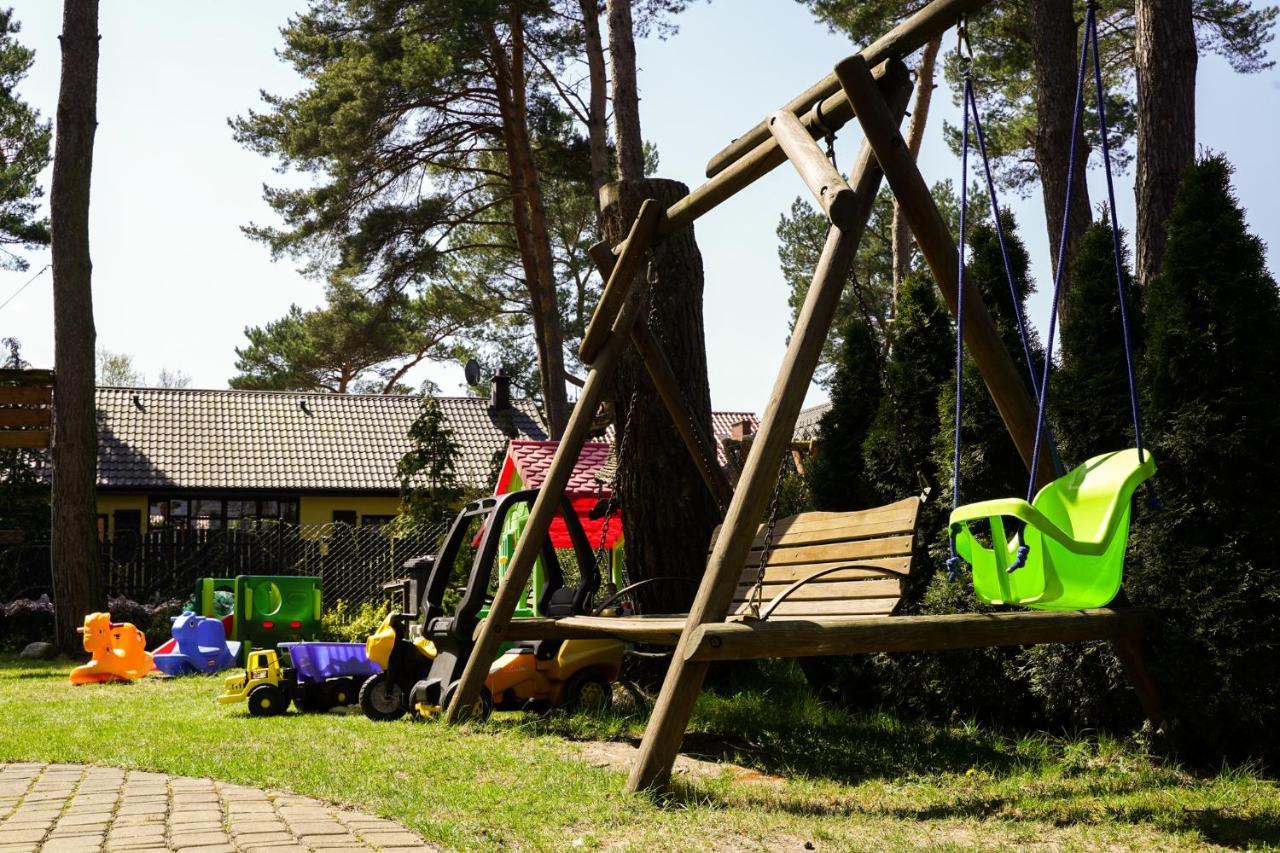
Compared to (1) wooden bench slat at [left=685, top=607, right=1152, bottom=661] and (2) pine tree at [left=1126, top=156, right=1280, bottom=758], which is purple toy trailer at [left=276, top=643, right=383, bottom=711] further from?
(2) pine tree at [left=1126, top=156, right=1280, bottom=758]

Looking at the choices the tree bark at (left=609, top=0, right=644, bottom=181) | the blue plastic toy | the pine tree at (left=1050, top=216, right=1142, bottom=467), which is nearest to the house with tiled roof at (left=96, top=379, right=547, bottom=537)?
the tree bark at (left=609, top=0, right=644, bottom=181)

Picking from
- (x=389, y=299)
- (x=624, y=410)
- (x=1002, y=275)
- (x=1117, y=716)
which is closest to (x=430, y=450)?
(x=389, y=299)

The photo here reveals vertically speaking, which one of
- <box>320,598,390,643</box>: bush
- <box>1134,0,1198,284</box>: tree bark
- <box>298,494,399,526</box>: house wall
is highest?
<box>1134,0,1198,284</box>: tree bark

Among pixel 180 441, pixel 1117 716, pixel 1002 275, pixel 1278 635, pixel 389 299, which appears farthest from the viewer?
pixel 180 441

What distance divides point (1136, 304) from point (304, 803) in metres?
4.83

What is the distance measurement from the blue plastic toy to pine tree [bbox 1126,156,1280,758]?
920cm

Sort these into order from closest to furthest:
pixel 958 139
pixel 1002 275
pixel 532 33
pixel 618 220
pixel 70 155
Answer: pixel 1002 275, pixel 618 220, pixel 70 155, pixel 532 33, pixel 958 139

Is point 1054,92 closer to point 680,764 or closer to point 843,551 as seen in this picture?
point 843,551

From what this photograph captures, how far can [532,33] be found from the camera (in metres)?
19.5

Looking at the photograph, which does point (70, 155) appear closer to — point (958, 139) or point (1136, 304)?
point (1136, 304)

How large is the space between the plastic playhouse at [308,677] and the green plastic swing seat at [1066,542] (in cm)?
490

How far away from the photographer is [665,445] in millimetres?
8414

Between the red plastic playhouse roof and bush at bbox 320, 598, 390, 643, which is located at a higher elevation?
the red plastic playhouse roof

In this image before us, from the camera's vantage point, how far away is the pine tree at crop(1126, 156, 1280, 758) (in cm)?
510
